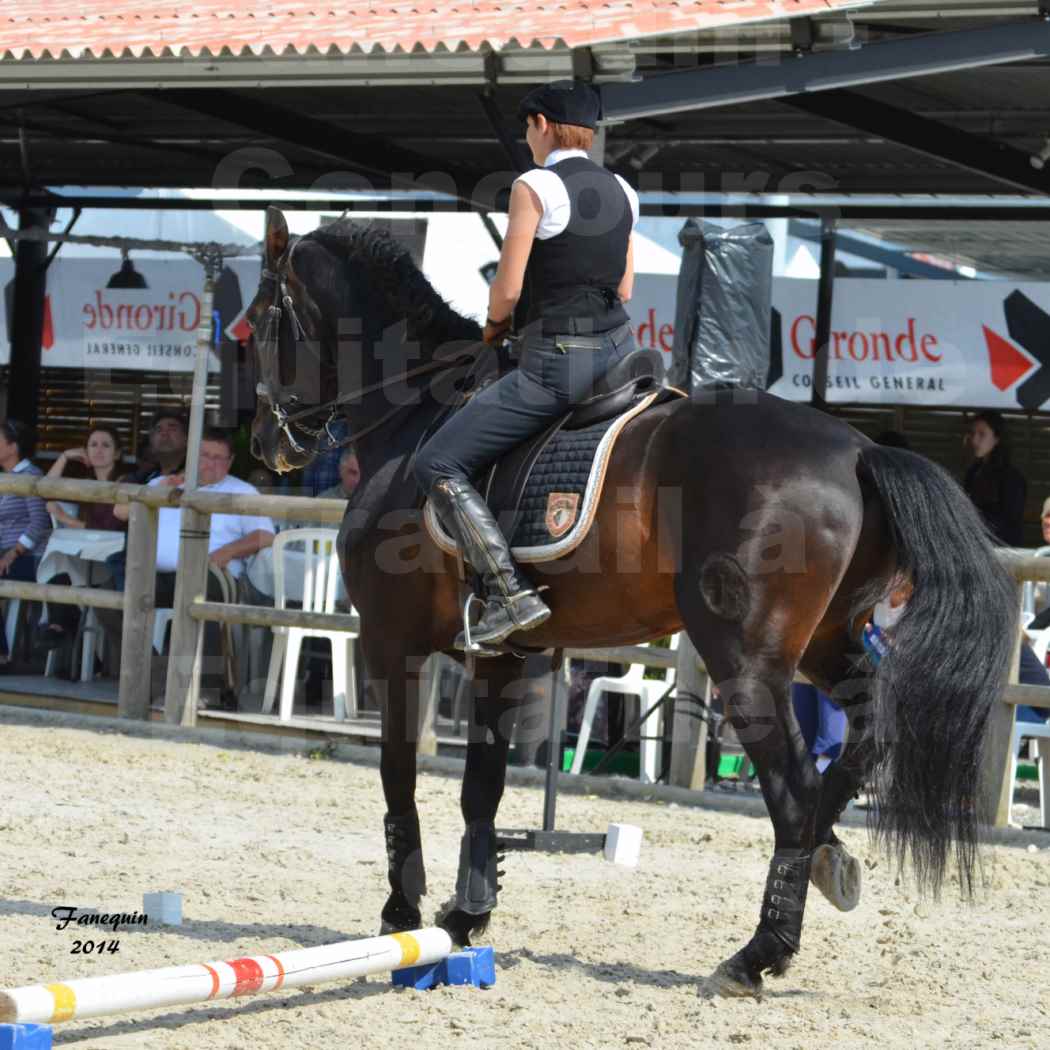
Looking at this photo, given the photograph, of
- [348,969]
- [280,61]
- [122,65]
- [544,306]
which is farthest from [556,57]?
[348,969]

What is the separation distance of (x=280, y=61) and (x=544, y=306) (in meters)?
4.30

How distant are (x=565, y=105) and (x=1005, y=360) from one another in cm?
766

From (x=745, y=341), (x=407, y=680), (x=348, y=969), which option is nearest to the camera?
(x=348, y=969)

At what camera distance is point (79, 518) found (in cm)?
1055

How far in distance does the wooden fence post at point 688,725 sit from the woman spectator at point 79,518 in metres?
4.16

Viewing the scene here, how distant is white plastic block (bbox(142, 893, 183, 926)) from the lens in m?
5.02

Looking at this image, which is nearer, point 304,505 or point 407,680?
point 407,680

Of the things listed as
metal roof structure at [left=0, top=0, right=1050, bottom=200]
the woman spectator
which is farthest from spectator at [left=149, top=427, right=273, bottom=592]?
metal roof structure at [left=0, top=0, right=1050, bottom=200]

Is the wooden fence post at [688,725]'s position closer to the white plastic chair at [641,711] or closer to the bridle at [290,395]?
the white plastic chair at [641,711]

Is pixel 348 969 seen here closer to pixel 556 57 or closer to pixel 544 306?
pixel 544 306

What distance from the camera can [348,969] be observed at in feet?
13.1

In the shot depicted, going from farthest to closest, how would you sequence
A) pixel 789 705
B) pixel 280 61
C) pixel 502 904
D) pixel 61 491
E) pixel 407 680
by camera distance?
1. pixel 61 491
2. pixel 280 61
3. pixel 502 904
4. pixel 407 680
5. pixel 789 705

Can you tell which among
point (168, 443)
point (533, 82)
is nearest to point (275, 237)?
point (533, 82)

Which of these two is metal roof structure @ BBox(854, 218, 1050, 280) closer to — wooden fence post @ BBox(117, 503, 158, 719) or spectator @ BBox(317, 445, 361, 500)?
spectator @ BBox(317, 445, 361, 500)
